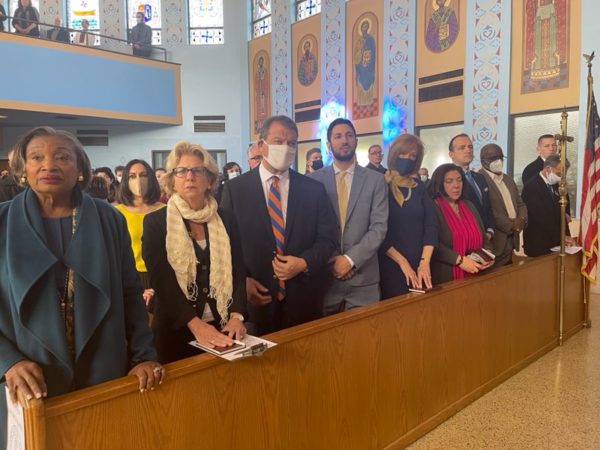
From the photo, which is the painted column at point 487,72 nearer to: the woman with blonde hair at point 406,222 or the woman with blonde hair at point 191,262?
the woman with blonde hair at point 406,222

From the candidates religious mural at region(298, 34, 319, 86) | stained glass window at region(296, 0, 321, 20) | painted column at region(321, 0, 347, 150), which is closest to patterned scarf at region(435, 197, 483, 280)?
painted column at region(321, 0, 347, 150)

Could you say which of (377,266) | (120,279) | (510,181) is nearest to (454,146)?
(510,181)

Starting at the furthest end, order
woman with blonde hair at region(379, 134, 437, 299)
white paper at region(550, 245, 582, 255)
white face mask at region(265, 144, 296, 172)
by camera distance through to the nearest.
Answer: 1. white paper at region(550, 245, 582, 255)
2. woman with blonde hair at region(379, 134, 437, 299)
3. white face mask at region(265, 144, 296, 172)

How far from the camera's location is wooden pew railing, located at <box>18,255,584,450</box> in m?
1.48

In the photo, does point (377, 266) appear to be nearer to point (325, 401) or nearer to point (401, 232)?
point (401, 232)

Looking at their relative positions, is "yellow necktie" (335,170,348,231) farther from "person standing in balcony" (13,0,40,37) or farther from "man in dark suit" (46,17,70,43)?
"man in dark suit" (46,17,70,43)

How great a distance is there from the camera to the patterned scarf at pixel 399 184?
2996mm

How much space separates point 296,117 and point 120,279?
10.3 meters

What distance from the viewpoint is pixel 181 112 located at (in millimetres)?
12227

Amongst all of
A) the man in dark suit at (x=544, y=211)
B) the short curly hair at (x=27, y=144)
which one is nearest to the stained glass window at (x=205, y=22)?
the man in dark suit at (x=544, y=211)

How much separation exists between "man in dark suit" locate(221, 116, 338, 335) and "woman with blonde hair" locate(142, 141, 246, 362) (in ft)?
1.33

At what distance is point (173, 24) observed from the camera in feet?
42.0

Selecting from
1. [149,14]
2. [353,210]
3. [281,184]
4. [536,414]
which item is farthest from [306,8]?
[536,414]

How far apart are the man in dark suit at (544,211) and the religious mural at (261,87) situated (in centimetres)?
821
